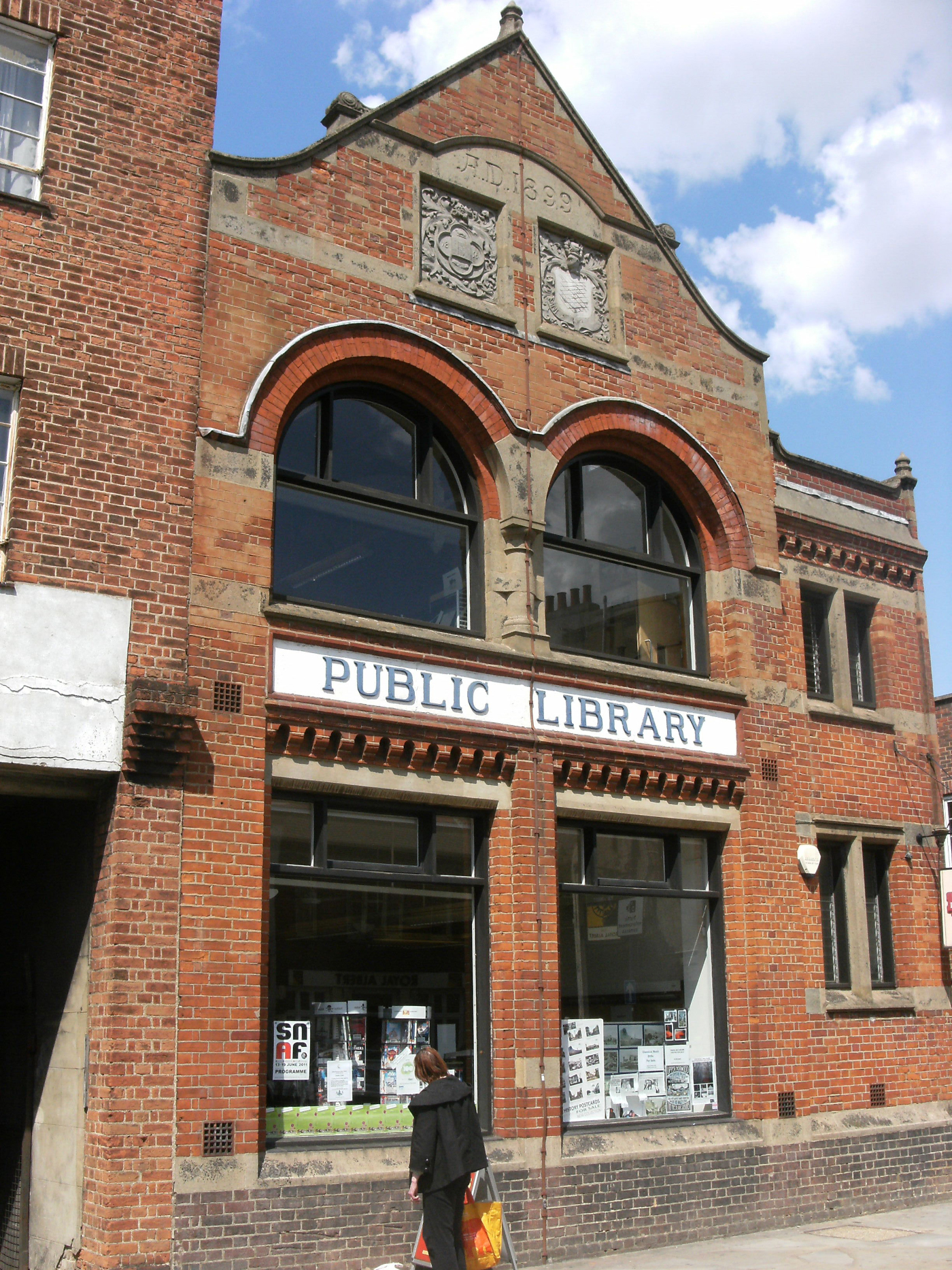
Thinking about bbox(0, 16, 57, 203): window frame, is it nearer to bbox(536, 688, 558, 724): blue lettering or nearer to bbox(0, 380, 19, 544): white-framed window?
bbox(0, 380, 19, 544): white-framed window

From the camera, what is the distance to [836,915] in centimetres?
1480

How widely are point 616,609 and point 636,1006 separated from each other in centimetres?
400

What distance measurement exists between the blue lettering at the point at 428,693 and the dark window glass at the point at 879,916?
6.34 metres

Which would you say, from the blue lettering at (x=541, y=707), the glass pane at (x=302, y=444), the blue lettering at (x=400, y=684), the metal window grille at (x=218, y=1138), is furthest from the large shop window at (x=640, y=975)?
the glass pane at (x=302, y=444)

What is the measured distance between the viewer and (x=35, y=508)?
9617 mm

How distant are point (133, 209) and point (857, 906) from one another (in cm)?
1057

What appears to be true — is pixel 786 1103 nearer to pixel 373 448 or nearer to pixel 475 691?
pixel 475 691

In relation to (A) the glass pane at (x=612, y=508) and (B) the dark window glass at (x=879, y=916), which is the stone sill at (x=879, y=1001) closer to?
(B) the dark window glass at (x=879, y=916)

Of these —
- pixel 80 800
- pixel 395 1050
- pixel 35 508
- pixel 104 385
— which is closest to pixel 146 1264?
pixel 395 1050

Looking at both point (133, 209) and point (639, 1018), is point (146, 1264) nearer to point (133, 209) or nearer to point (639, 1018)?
point (639, 1018)

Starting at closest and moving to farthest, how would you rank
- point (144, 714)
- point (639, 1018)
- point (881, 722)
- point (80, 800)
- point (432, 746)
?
point (144, 714)
point (80, 800)
point (432, 746)
point (639, 1018)
point (881, 722)

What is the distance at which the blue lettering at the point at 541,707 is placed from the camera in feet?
40.1

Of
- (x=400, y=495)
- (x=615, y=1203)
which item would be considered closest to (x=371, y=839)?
(x=400, y=495)

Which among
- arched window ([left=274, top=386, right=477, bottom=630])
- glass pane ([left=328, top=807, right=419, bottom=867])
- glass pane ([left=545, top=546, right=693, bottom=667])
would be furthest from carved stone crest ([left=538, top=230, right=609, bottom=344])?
glass pane ([left=328, top=807, right=419, bottom=867])
